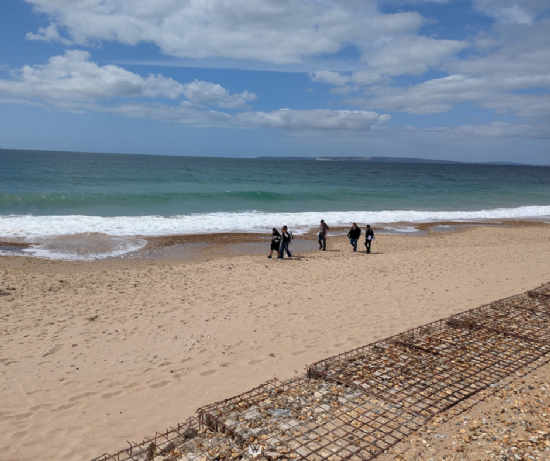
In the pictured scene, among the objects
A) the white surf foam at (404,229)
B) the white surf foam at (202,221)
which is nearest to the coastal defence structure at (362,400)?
the white surf foam at (202,221)

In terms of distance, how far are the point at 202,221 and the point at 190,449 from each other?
21.1 metres

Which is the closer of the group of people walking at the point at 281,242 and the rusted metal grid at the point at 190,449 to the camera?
the rusted metal grid at the point at 190,449

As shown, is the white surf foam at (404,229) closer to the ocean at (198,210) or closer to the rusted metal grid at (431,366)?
the ocean at (198,210)

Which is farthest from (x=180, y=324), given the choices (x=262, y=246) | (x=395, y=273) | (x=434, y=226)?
(x=434, y=226)

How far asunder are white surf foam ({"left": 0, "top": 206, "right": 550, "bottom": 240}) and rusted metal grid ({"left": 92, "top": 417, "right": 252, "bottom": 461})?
17.0 m

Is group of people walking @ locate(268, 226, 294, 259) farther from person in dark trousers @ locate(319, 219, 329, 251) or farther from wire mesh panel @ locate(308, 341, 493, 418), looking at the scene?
wire mesh panel @ locate(308, 341, 493, 418)

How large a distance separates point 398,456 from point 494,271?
9.74m

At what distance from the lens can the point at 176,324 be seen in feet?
26.5

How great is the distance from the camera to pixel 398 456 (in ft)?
12.7

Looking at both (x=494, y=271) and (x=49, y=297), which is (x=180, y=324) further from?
(x=494, y=271)

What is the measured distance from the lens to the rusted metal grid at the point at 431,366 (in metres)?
4.89

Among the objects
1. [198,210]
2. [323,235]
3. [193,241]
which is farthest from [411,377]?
[198,210]

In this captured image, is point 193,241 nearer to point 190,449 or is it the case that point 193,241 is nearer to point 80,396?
point 80,396

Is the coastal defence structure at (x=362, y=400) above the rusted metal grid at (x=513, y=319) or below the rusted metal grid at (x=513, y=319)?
below
